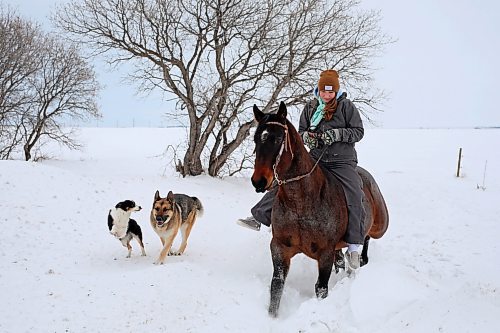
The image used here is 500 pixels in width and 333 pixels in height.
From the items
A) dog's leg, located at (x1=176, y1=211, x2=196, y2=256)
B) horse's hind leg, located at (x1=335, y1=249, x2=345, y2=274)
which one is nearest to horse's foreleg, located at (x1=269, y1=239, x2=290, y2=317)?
horse's hind leg, located at (x1=335, y1=249, x2=345, y2=274)

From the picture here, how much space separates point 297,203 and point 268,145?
3.19ft

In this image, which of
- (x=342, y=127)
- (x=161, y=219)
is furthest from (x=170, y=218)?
(x=342, y=127)

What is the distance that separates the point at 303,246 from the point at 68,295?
3.48 metres

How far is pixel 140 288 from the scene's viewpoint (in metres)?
6.09

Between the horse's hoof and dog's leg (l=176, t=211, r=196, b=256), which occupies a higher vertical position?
the horse's hoof

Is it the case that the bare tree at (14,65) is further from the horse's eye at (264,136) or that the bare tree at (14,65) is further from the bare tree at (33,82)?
the horse's eye at (264,136)

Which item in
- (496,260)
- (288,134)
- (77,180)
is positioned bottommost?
(496,260)

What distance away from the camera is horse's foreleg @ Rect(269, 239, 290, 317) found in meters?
5.19

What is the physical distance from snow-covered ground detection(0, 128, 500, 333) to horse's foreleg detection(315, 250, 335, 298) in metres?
0.17

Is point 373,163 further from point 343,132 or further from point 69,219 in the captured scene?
point 343,132

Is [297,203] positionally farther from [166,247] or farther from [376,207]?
[166,247]

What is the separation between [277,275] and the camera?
17.3 feet

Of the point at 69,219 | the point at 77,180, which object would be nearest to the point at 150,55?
the point at 77,180

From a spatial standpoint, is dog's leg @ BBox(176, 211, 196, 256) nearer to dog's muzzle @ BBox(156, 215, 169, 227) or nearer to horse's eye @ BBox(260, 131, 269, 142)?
dog's muzzle @ BBox(156, 215, 169, 227)
